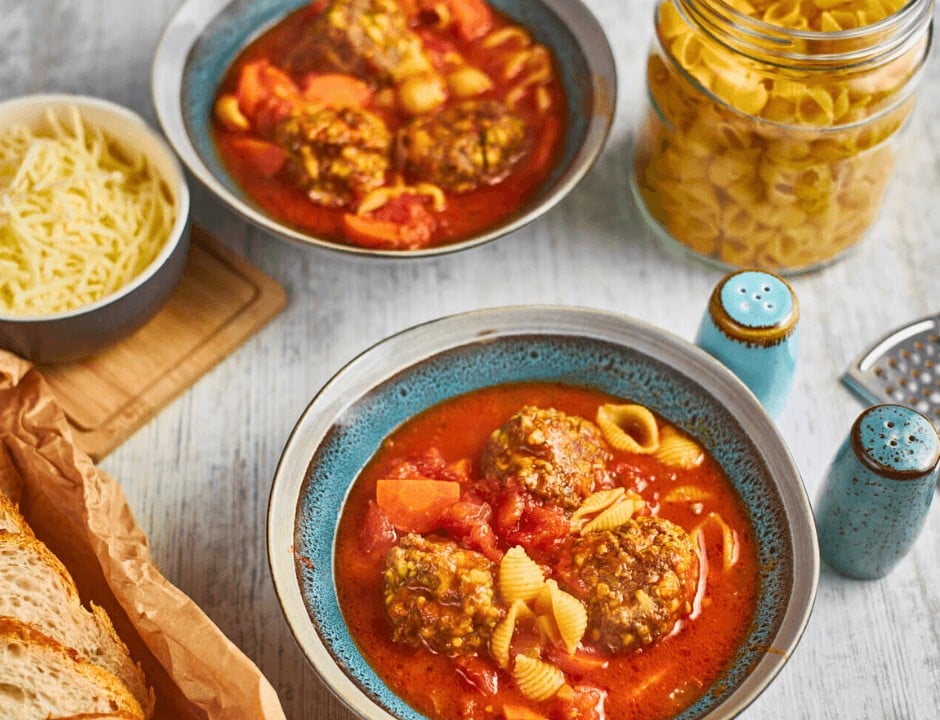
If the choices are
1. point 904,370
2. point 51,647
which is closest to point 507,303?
point 904,370

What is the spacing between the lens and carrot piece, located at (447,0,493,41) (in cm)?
486

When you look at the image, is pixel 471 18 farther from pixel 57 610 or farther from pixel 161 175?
pixel 57 610

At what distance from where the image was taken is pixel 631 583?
317 centimetres

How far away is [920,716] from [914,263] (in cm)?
181

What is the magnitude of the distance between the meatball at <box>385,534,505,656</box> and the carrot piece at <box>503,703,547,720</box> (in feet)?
0.61

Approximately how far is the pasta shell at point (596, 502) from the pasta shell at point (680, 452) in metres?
0.20

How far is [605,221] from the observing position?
459 centimetres

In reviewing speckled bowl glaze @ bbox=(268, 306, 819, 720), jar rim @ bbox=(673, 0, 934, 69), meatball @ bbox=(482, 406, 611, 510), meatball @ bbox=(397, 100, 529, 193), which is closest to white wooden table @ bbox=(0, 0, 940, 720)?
meatball @ bbox=(397, 100, 529, 193)

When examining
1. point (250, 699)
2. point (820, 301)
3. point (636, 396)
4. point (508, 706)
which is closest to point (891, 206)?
point (820, 301)

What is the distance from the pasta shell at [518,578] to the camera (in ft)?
10.4

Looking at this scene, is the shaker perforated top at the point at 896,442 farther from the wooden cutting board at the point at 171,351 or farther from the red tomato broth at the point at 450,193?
the wooden cutting board at the point at 171,351

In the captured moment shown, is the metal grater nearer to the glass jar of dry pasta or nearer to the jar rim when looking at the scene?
the glass jar of dry pasta

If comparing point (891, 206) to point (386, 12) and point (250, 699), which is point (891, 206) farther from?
point (250, 699)

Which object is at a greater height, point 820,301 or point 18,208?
point 18,208
